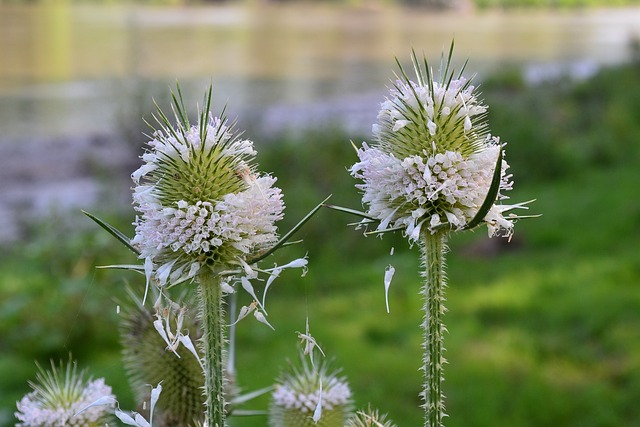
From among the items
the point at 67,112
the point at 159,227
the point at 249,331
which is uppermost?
the point at 67,112

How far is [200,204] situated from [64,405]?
0.39m

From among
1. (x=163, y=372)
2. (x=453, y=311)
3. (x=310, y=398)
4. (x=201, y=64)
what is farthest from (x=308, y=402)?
(x=201, y=64)

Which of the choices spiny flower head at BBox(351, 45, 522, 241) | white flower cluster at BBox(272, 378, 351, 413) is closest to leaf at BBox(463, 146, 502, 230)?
spiny flower head at BBox(351, 45, 522, 241)

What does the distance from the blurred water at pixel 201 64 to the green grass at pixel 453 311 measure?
5.48 ft

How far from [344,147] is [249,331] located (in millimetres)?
3896

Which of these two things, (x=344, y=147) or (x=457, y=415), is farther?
(x=344, y=147)

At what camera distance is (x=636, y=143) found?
9.33 m

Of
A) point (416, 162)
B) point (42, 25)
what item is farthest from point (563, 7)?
point (416, 162)

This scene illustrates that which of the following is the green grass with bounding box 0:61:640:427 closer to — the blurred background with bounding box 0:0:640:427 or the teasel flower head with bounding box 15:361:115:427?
the blurred background with bounding box 0:0:640:427

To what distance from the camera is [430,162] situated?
3.12 ft

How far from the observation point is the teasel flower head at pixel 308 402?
119 cm

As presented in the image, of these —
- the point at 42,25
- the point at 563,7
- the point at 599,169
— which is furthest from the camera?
the point at 563,7

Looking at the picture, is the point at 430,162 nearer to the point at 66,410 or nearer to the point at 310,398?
the point at 310,398

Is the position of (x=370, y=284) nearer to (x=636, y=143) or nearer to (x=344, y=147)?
(x=344, y=147)
